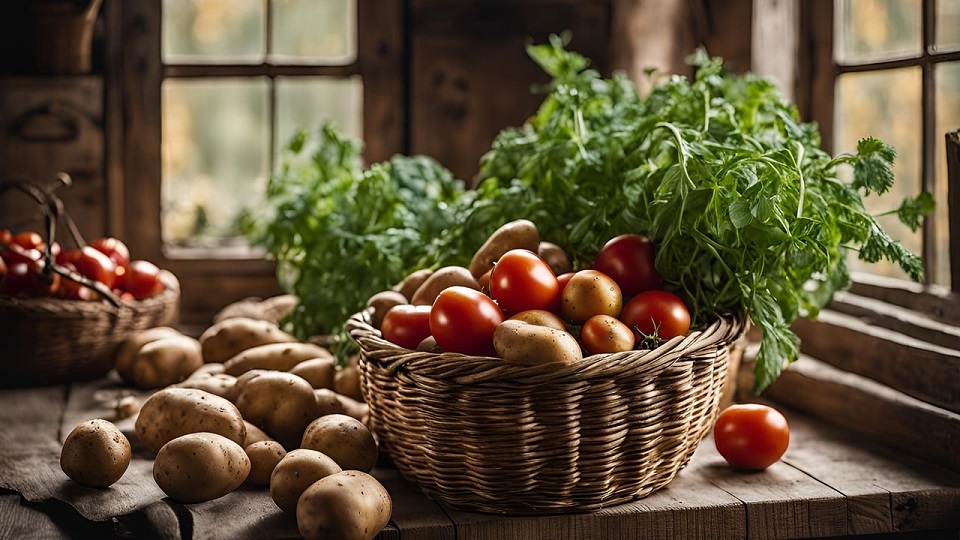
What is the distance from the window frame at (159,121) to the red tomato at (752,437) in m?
1.65

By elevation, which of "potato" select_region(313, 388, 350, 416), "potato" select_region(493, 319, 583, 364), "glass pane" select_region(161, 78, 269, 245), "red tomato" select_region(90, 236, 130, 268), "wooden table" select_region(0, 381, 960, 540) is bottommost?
"wooden table" select_region(0, 381, 960, 540)

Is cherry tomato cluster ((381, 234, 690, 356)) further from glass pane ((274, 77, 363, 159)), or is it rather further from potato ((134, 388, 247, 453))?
glass pane ((274, 77, 363, 159))

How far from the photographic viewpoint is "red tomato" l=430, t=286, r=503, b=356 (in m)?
1.70

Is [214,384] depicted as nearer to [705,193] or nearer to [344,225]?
[344,225]

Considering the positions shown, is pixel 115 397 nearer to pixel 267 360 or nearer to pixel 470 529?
pixel 267 360

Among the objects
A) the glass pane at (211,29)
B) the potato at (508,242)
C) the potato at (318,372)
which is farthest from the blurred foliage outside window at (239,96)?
the potato at (508,242)

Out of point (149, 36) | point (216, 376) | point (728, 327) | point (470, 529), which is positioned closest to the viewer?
point (470, 529)

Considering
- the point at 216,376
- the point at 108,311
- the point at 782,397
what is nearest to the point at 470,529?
the point at 216,376

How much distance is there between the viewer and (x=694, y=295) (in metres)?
1.91

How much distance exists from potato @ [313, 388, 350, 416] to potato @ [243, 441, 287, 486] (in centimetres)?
21

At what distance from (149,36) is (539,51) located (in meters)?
1.38

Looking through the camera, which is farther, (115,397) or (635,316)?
(115,397)

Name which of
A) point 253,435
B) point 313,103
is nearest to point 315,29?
point 313,103

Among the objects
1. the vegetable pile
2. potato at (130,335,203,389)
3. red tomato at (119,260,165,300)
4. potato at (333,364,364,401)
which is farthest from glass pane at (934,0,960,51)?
red tomato at (119,260,165,300)
